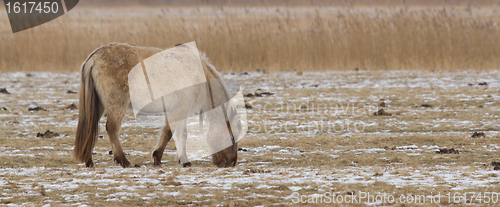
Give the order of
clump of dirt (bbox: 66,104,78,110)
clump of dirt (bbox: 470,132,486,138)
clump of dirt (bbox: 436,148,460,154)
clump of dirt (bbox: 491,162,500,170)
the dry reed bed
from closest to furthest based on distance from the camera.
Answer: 1. clump of dirt (bbox: 491,162,500,170)
2. clump of dirt (bbox: 436,148,460,154)
3. clump of dirt (bbox: 470,132,486,138)
4. clump of dirt (bbox: 66,104,78,110)
5. the dry reed bed

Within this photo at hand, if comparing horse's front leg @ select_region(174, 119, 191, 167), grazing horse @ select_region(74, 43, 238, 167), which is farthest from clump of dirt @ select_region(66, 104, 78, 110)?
horse's front leg @ select_region(174, 119, 191, 167)

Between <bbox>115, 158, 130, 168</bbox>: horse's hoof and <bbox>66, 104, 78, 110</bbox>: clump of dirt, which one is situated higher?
<bbox>66, 104, 78, 110</bbox>: clump of dirt

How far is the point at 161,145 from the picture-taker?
5.68 meters

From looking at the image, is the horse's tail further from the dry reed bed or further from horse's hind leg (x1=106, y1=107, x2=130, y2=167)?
the dry reed bed

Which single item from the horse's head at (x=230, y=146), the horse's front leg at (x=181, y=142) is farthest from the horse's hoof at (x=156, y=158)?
the horse's head at (x=230, y=146)

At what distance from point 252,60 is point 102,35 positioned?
4.72 metres

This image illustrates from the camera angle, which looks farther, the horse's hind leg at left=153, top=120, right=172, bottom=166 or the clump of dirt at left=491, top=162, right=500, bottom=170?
the horse's hind leg at left=153, top=120, right=172, bottom=166

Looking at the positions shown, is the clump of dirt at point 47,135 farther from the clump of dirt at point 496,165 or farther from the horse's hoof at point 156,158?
the clump of dirt at point 496,165

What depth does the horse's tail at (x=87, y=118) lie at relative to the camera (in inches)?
214

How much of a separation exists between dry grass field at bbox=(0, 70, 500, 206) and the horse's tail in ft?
0.60

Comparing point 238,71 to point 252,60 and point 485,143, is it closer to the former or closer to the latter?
point 252,60

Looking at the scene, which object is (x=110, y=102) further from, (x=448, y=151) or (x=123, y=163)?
(x=448, y=151)

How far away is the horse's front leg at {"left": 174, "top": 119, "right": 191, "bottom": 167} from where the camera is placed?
5801 millimetres

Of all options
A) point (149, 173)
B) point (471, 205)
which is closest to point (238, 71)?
point (149, 173)
